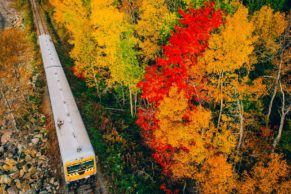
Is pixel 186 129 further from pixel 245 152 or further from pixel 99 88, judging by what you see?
pixel 99 88

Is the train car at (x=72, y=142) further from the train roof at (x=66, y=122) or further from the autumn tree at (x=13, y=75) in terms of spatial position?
the autumn tree at (x=13, y=75)

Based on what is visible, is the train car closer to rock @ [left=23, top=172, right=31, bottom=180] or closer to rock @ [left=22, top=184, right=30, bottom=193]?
rock @ [left=22, top=184, right=30, bottom=193]

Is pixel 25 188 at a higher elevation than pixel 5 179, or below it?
below

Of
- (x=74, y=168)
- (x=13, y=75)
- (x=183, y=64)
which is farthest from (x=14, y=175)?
(x=183, y=64)

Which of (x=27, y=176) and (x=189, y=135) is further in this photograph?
(x=27, y=176)

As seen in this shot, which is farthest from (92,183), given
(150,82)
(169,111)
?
(150,82)

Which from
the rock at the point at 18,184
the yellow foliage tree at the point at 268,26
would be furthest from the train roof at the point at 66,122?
the yellow foliage tree at the point at 268,26

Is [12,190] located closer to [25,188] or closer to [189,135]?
[25,188]
